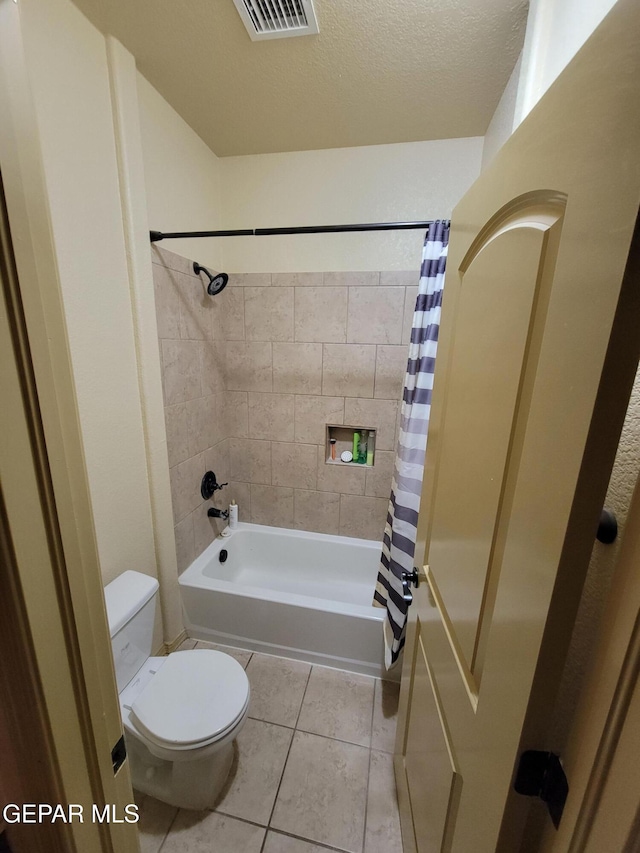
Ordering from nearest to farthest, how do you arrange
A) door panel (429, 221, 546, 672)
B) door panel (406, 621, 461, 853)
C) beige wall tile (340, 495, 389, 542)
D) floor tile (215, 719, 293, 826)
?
1. door panel (429, 221, 546, 672)
2. door panel (406, 621, 461, 853)
3. floor tile (215, 719, 293, 826)
4. beige wall tile (340, 495, 389, 542)

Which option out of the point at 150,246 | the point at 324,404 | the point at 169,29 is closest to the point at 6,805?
the point at 150,246

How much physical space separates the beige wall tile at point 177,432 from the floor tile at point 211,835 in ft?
4.40

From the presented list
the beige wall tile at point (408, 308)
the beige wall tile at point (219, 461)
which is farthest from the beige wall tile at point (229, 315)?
the beige wall tile at point (408, 308)

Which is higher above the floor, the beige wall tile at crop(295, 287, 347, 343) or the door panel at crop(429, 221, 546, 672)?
the beige wall tile at crop(295, 287, 347, 343)

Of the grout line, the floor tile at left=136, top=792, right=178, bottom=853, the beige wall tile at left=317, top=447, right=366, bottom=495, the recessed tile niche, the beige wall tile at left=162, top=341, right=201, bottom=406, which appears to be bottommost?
the floor tile at left=136, top=792, right=178, bottom=853

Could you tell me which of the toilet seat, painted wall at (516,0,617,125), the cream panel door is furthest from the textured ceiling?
the toilet seat

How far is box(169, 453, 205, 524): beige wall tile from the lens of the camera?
1771 mm

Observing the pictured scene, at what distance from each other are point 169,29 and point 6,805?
2.05m

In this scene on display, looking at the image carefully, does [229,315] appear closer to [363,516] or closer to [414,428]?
[414,428]

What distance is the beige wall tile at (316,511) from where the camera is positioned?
2.28 meters

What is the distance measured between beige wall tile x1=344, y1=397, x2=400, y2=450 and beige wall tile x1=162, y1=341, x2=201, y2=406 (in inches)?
36.1

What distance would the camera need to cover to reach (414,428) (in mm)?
1516

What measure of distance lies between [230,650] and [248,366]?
1.67m

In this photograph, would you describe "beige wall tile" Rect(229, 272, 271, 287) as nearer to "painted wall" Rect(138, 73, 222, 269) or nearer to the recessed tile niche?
"painted wall" Rect(138, 73, 222, 269)
